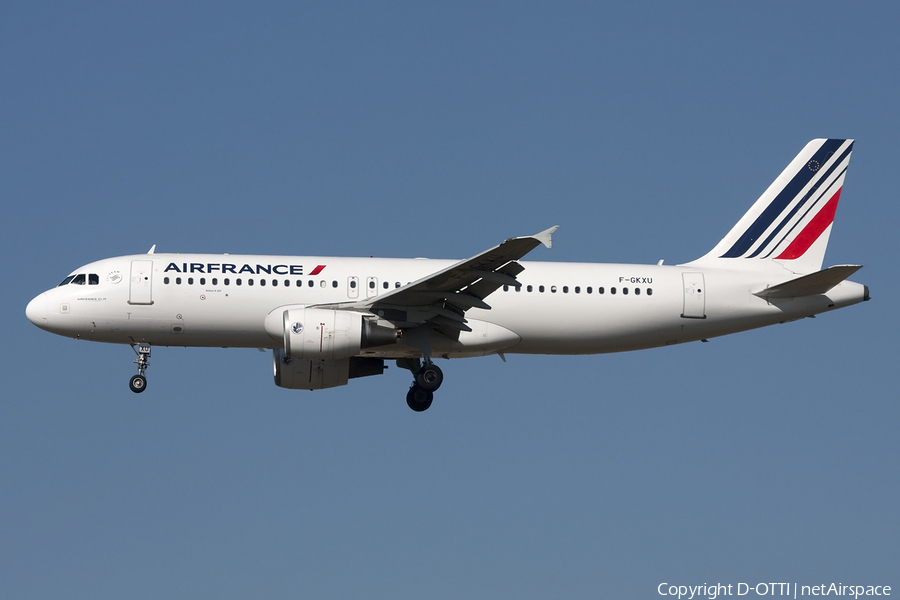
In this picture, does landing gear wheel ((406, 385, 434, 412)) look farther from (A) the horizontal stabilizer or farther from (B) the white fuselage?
(A) the horizontal stabilizer

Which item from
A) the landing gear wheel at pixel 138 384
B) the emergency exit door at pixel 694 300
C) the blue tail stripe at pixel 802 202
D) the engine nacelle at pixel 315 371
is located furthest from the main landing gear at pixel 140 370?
the blue tail stripe at pixel 802 202

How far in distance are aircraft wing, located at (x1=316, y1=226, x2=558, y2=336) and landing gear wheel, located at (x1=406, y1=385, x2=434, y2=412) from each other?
2503 mm

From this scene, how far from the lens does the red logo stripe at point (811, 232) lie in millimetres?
40531

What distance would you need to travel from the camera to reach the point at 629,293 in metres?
37.8

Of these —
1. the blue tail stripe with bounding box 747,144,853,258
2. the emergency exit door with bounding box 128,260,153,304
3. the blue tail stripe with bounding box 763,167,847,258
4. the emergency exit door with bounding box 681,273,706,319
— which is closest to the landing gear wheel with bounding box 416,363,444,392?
the emergency exit door with bounding box 681,273,706,319

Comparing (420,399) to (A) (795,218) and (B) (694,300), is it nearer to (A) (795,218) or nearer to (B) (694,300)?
(B) (694,300)

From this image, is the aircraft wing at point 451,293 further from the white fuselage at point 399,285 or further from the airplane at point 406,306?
the white fuselage at point 399,285

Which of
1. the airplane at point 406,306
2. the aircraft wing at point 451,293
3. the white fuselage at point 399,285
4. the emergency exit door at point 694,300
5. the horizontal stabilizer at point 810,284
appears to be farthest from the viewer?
the emergency exit door at point 694,300

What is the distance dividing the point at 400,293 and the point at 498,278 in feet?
9.61

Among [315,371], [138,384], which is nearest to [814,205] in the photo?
[315,371]

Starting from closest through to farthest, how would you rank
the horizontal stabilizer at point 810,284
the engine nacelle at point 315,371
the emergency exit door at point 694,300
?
1. the horizontal stabilizer at point 810,284
2. the emergency exit door at point 694,300
3. the engine nacelle at point 315,371

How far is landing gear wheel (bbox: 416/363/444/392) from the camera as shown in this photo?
121ft

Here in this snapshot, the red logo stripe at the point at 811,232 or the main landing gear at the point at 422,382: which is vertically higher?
the red logo stripe at the point at 811,232

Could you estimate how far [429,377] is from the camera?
1455 inches
